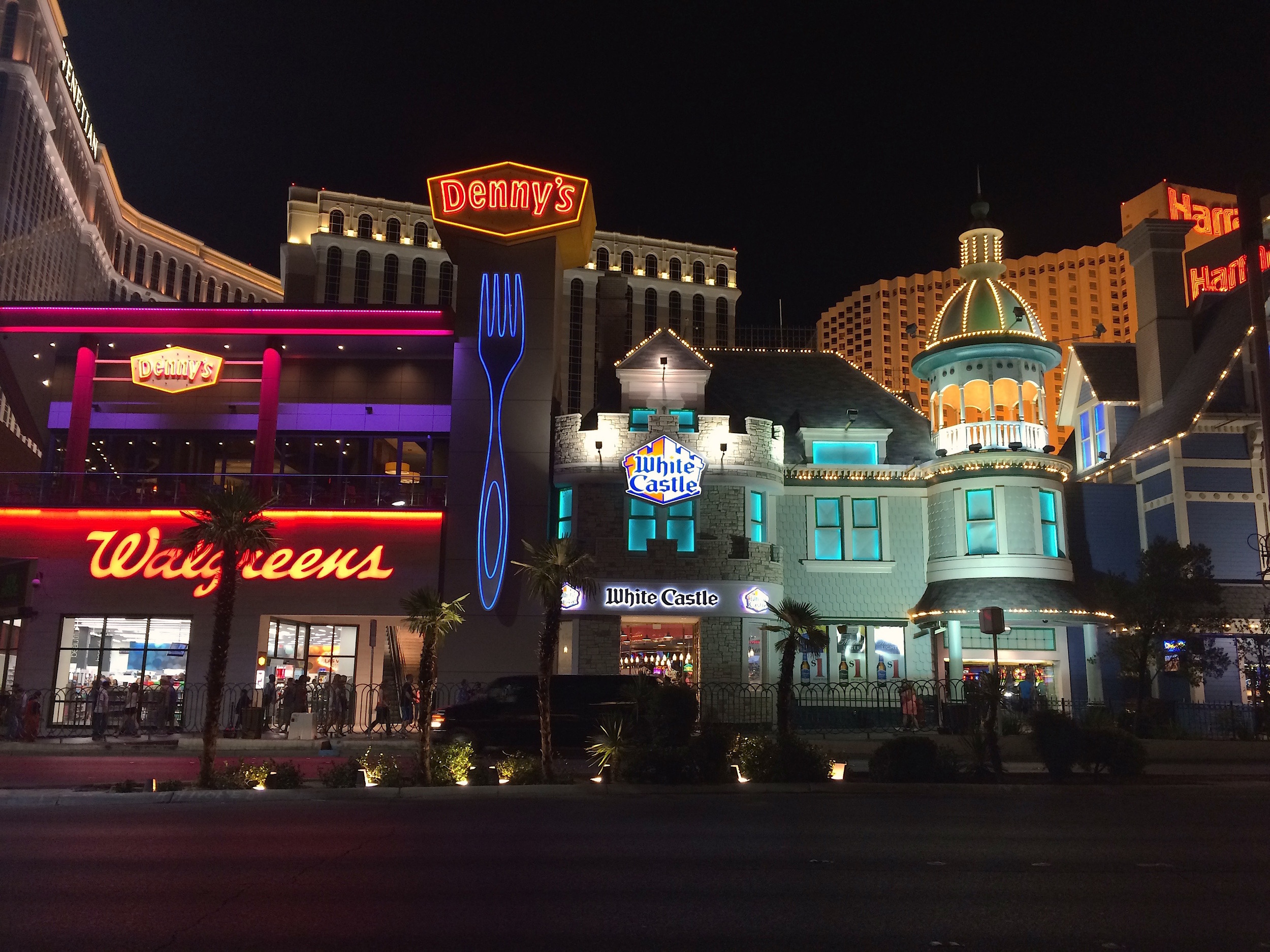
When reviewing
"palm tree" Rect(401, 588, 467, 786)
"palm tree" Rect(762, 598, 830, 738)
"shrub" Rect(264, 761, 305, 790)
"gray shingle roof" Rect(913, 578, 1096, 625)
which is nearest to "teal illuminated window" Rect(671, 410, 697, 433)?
"gray shingle roof" Rect(913, 578, 1096, 625)

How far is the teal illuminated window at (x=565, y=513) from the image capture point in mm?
33375

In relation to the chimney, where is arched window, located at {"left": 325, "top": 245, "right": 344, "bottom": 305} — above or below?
above

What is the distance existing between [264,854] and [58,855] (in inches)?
92.9

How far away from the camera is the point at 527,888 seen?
33.2ft

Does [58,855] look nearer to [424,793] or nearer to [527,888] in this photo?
[527,888]

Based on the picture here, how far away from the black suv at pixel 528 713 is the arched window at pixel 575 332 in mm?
78244

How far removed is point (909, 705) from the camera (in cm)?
2934

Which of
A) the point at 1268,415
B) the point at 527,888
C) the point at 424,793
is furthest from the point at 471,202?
the point at 527,888

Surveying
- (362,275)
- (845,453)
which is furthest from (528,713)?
(362,275)

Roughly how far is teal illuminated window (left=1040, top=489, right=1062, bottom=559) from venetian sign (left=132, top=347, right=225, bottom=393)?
91.7 ft

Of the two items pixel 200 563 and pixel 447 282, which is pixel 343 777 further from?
pixel 447 282

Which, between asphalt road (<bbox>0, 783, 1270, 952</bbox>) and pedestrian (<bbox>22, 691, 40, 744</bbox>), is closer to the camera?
asphalt road (<bbox>0, 783, 1270, 952</bbox>)

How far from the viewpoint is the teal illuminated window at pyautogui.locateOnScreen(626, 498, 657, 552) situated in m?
32.6

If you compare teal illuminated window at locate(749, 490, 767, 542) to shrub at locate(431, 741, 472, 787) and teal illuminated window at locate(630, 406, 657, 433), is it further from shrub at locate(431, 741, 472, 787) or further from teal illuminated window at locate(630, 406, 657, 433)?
shrub at locate(431, 741, 472, 787)
